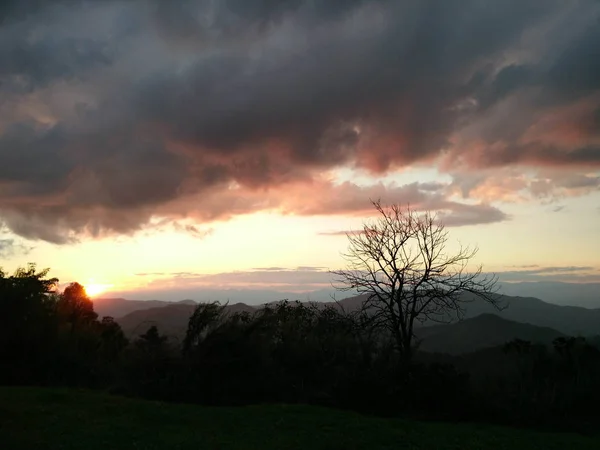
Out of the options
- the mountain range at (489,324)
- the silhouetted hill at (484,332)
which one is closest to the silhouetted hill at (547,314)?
the mountain range at (489,324)

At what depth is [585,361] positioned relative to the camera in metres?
18.4

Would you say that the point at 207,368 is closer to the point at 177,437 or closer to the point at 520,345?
the point at 177,437

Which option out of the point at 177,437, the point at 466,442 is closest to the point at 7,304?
the point at 177,437

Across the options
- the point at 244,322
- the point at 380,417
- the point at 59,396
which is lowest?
the point at 380,417

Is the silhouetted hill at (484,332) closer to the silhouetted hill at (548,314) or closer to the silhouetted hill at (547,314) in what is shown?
the silhouetted hill at (548,314)

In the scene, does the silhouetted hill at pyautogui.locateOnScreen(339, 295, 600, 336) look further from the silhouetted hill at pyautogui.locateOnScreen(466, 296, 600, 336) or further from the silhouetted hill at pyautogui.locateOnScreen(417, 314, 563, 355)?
the silhouetted hill at pyautogui.locateOnScreen(417, 314, 563, 355)

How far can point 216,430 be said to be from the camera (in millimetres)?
12812

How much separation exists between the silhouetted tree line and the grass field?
1.97 m

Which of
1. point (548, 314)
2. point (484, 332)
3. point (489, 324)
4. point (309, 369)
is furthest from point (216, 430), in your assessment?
point (548, 314)

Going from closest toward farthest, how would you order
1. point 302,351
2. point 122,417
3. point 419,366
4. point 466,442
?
point 466,442 < point 122,417 < point 419,366 < point 302,351

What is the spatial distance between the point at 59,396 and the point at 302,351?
8.08 meters

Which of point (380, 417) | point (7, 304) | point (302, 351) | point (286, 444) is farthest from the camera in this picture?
point (7, 304)

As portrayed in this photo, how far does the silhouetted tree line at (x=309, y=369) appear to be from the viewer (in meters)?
16.6

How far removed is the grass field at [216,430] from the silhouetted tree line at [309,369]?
1.97 m
